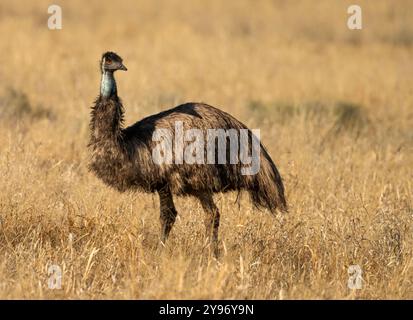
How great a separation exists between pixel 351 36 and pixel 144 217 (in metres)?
12.7

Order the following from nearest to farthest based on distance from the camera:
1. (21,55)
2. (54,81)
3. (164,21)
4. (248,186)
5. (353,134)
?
(248,186) < (353,134) < (54,81) < (21,55) < (164,21)

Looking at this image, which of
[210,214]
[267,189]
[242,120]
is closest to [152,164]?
[210,214]

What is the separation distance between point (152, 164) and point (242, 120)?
209 inches

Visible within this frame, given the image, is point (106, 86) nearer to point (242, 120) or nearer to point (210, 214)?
point (210, 214)

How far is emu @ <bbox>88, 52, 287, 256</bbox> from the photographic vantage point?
7.34 metres

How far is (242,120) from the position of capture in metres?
12.6

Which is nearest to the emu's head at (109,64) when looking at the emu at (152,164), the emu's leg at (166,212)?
the emu at (152,164)

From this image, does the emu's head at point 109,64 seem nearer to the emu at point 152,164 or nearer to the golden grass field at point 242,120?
the emu at point 152,164

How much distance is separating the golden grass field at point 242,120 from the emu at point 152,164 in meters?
0.24

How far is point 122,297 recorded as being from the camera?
6.13 m

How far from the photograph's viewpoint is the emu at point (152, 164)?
7340 millimetres

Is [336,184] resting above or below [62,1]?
below

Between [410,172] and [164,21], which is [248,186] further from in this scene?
[164,21]
